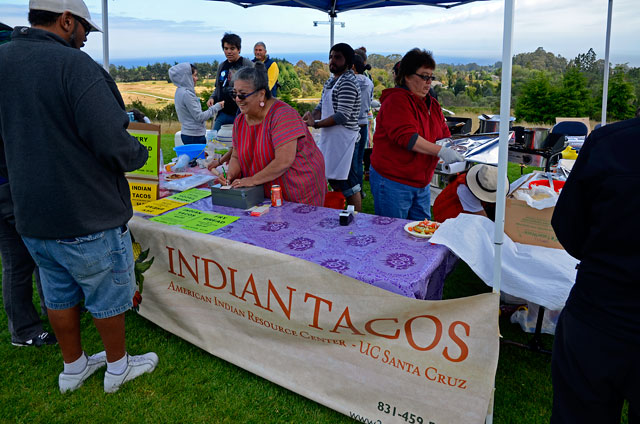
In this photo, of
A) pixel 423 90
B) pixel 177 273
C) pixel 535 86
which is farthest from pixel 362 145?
pixel 535 86

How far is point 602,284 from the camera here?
3.54 feet

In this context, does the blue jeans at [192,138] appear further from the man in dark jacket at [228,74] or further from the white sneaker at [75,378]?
the white sneaker at [75,378]

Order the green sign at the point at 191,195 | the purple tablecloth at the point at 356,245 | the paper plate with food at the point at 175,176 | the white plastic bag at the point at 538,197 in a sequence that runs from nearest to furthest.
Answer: the purple tablecloth at the point at 356,245 → the white plastic bag at the point at 538,197 → the green sign at the point at 191,195 → the paper plate with food at the point at 175,176

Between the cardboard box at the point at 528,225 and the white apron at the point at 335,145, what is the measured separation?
7.75 ft

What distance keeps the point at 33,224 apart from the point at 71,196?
20 cm

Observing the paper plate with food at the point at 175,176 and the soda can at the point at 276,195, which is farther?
the paper plate with food at the point at 175,176

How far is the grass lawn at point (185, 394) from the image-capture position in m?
1.98

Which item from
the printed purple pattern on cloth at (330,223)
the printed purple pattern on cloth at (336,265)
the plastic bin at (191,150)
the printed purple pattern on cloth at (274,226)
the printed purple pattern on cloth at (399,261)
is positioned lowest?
the printed purple pattern on cloth at (336,265)

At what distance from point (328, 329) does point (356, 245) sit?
1.32ft

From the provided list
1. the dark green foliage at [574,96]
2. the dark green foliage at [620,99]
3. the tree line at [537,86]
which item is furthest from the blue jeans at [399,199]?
the dark green foliage at [574,96]

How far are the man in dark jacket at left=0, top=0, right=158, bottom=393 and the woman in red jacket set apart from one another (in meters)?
1.48

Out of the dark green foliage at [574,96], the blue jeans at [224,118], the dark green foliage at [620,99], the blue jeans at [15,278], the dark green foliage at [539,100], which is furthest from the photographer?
the dark green foliage at [539,100]

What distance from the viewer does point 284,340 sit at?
77.5 inches

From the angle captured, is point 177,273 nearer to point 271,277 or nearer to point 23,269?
point 271,277
